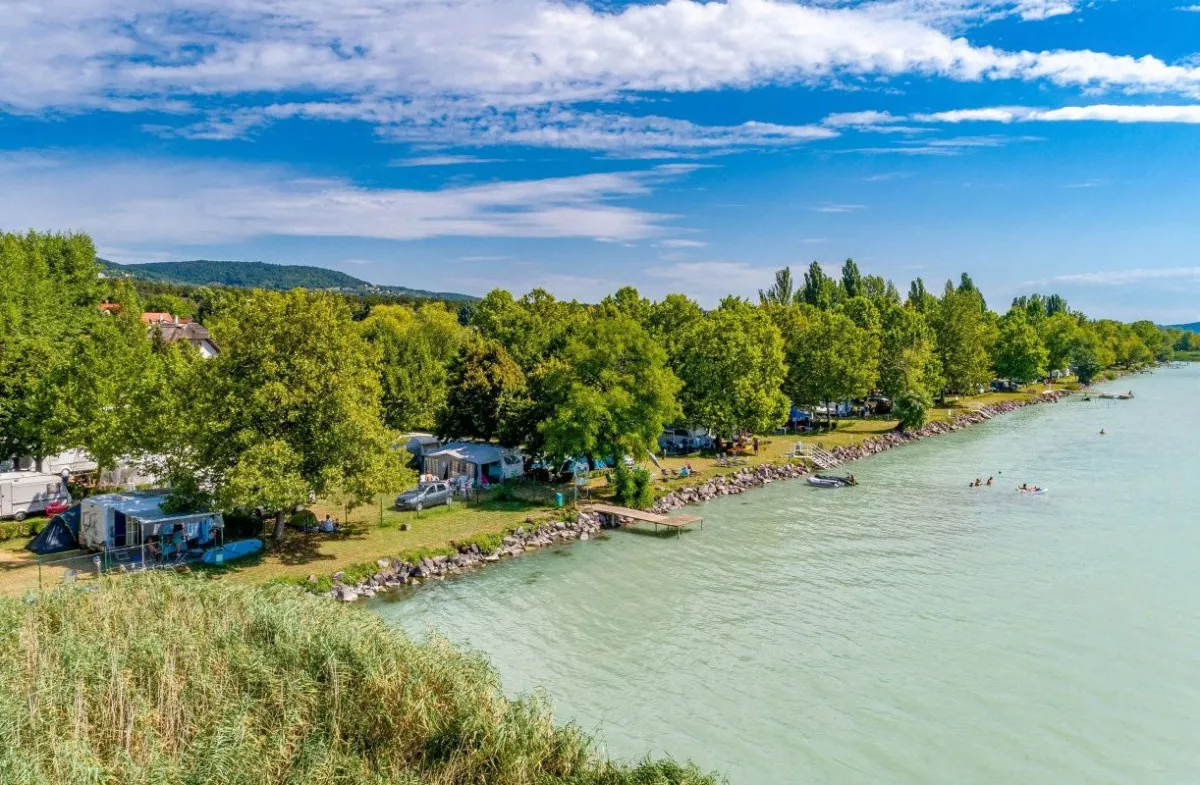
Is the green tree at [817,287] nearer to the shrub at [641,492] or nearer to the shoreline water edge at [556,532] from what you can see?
the shoreline water edge at [556,532]

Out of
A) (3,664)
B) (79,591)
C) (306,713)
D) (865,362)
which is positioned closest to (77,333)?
(79,591)

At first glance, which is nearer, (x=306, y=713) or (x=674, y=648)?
(x=306, y=713)

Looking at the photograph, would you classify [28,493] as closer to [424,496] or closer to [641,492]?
[424,496]

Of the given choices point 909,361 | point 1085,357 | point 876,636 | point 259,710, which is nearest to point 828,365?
point 909,361

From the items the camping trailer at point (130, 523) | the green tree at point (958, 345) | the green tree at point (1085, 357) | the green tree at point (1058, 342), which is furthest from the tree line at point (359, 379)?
the green tree at point (1085, 357)

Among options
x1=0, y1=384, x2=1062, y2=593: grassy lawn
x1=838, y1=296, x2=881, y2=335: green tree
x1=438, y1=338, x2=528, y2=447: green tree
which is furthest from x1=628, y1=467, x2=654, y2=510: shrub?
x1=838, y1=296, x2=881, y2=335: green tree

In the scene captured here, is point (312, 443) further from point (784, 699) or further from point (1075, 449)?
point (1075, 449)
